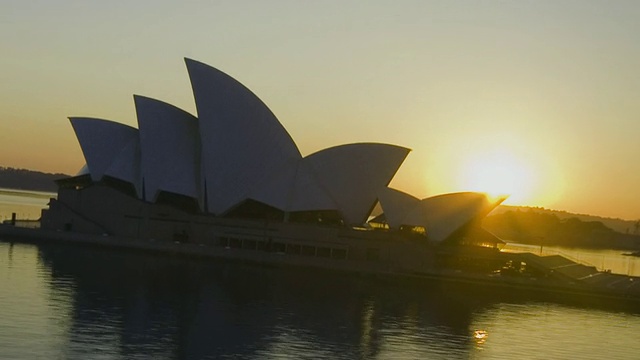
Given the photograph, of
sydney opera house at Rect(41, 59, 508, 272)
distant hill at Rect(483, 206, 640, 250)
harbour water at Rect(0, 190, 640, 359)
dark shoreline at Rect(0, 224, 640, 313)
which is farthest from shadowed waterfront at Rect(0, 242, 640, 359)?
distant hill at Rect(483, 206, 640, 250)

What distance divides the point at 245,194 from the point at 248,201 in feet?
2.32

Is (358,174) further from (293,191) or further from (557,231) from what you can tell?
(557,231)

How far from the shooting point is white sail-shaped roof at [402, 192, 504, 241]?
49.1 m

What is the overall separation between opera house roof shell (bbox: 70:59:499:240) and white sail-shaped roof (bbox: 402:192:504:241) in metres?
0.06

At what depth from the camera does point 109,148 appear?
175 feet

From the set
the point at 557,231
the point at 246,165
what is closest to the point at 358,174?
the point at 246,165

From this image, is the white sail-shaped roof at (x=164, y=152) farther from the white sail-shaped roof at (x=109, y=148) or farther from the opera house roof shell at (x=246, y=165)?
the white sail-shaped roof at (x=109, y=148)

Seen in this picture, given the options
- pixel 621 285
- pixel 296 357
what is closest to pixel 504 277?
pixel 621 285

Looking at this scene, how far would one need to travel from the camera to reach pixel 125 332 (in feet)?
82.7

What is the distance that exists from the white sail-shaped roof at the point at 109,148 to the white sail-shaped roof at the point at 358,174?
419 inches

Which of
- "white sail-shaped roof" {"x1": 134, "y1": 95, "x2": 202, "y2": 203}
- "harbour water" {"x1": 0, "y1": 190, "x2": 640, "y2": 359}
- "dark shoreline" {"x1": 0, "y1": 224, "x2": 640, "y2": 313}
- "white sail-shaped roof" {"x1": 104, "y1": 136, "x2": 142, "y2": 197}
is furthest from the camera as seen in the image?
"white sail-shaped roof" {"x1": 104, "y1": 136, "x2": 142, "y2": 197}

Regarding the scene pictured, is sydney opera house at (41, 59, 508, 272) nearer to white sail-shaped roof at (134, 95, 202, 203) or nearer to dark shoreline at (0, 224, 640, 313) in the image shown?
white sail-shaped roof at (134, 95, 202, 203)

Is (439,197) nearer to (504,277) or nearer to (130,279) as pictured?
(504,277)

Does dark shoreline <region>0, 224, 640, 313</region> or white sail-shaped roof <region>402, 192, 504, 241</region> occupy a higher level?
white sail-shaped roof <region>402, 192, 504, 241</region>
